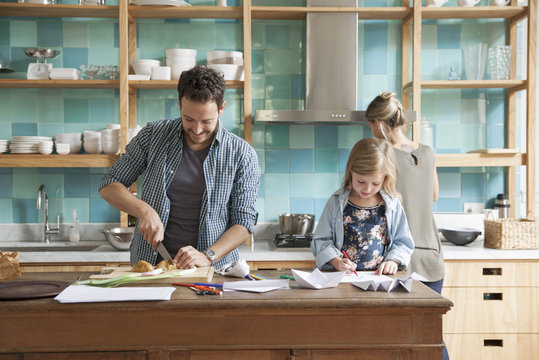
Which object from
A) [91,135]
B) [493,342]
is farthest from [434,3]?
[91,135]

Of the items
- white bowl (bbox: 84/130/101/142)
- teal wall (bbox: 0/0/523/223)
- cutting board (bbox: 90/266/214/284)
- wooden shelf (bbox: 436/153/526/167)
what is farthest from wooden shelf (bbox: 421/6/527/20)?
cutting board (bbox: 90/266/214/284)

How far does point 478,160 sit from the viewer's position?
3.56 meters

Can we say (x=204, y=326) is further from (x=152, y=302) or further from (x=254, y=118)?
(x=254, y=118)

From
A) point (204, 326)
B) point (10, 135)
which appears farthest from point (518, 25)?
point (10, 135)

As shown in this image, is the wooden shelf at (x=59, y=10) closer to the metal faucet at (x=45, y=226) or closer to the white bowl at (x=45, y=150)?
the white bowl at (x=45, y=150)

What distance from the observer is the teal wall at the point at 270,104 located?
3754 mm

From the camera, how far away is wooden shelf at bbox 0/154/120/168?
11.2 ft

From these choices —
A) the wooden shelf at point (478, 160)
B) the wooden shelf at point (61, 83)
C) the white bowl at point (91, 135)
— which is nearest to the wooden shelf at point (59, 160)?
the white bowl at point (91, 135)

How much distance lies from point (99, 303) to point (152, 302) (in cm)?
15

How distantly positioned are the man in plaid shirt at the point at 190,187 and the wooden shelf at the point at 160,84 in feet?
3.75

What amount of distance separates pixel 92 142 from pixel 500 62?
8.91 ft

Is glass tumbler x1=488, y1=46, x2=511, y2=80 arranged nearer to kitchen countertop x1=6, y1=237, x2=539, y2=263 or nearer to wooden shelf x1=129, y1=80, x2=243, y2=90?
kitchen countertop x1=6, y1=237, x2=539, y2=263

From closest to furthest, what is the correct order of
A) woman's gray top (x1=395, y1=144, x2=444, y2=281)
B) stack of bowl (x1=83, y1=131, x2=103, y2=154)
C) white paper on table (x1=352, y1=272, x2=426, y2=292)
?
1. white paper on table (x1=352, y1=272, x2=426, y2=292)
2. woman's gray top (x1=395, y1=144, x2=444, y2=281)
3. stack of bowl (x1=83, y1=131, x2=103, y2=154)

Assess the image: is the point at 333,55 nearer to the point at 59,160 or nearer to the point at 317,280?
the point at 59,160
